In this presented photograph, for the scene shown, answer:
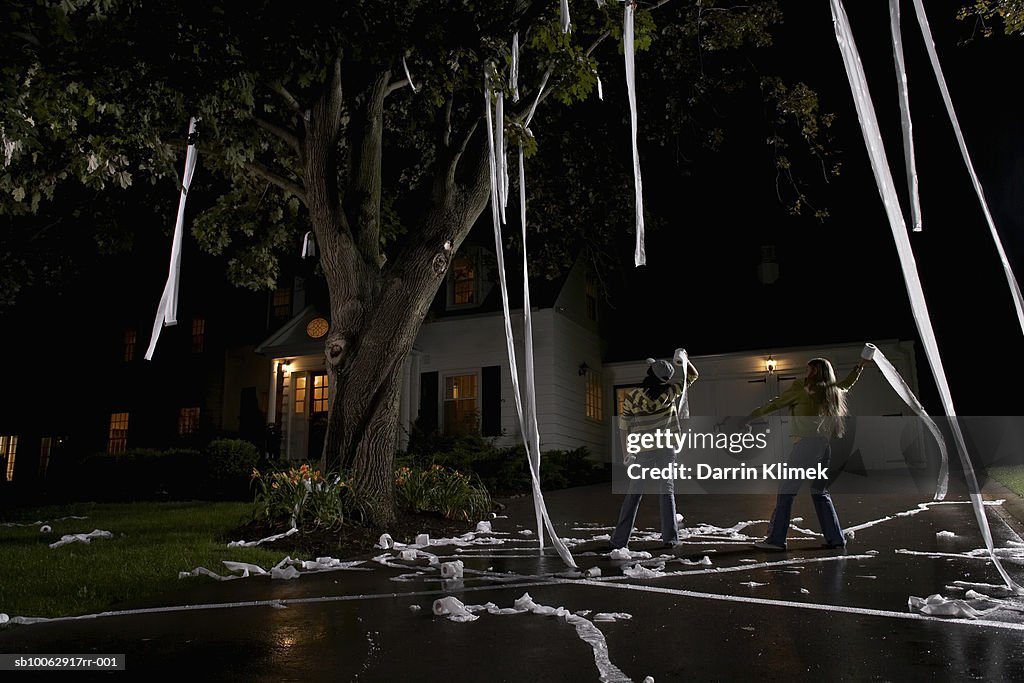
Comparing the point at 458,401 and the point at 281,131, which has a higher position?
the point at 281,131

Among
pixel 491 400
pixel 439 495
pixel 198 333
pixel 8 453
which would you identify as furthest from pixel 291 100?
pixel 8 453

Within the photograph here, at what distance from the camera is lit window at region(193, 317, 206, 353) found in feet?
76.5

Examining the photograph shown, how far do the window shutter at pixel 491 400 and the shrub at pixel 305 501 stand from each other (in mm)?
10098

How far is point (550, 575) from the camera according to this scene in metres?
5.77

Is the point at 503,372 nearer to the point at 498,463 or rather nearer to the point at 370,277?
the point at 498,463

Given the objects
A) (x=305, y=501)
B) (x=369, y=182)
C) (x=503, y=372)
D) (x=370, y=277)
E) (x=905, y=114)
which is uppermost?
(x=369, y=182)

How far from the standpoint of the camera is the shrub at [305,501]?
802 cm

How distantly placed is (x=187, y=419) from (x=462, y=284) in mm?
9414

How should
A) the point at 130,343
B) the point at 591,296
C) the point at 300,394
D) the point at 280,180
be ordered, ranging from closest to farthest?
the point at 280,180 < the point at 300,394 < the point at 591,296 < the point at 130,343

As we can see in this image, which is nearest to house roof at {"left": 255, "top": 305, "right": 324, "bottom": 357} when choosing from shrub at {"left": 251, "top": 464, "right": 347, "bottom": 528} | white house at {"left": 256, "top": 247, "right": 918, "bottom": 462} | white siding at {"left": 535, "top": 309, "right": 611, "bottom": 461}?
white house at {"left": 256, "top": 247, "right": 918, "bottom": 462}

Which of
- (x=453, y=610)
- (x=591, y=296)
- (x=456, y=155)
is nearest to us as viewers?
(x=453, y=610)

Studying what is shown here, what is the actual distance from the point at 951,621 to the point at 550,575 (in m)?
2.65

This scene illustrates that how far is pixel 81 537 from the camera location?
8266 mm

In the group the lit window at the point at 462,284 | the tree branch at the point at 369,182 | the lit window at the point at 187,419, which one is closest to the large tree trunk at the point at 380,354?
the tree branch at the point at 369,182
